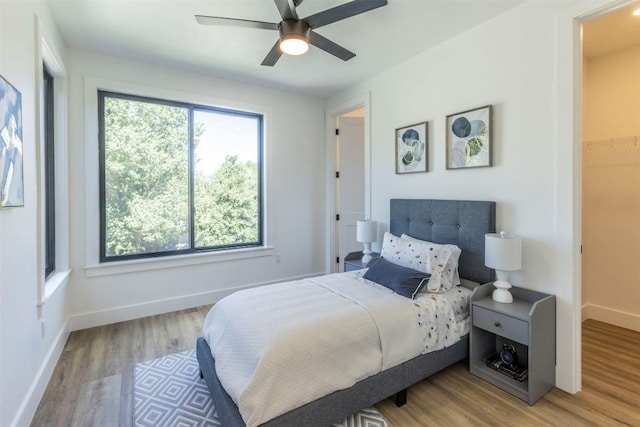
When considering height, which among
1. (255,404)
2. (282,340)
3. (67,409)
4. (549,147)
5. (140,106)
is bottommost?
(67,409)

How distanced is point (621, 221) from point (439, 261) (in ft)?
6.94

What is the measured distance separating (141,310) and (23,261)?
1.69 m

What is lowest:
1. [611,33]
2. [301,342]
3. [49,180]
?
[301,342]

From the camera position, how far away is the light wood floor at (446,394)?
1779mm

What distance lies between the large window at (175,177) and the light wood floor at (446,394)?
3.78ft

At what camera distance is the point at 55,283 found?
2.51 metres

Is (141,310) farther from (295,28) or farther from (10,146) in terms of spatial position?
(295,28)

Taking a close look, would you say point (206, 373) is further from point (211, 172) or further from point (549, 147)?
point (549, 147)

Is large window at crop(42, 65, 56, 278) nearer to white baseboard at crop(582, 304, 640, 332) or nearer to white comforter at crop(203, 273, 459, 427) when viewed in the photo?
white comforter at crop(203, 273, 459, 427)

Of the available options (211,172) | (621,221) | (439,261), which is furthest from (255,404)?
(621,221)

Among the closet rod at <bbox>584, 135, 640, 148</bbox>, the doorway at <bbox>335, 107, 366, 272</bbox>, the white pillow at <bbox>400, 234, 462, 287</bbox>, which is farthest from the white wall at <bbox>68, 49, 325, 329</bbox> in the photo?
the closet rod at <bbox>584, 135, 640, 148</bbox>

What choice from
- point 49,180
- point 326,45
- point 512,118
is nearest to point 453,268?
point 512,118

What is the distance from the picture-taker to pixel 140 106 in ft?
10.8

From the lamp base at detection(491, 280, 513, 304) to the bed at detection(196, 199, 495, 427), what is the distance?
22cm
